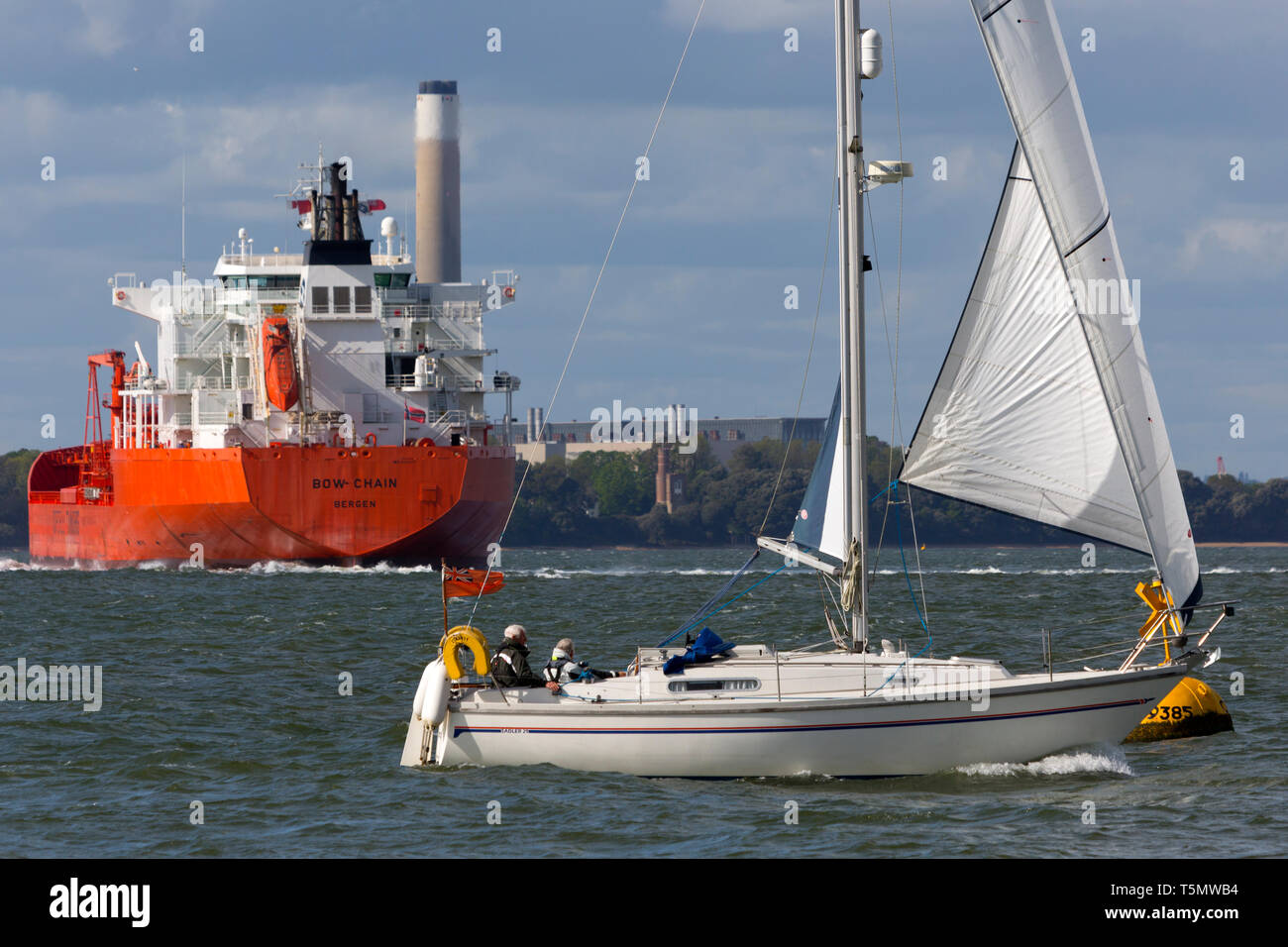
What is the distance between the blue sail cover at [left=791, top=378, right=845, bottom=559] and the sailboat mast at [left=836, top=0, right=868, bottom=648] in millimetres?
84

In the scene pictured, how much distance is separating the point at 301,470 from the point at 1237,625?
27.5 m

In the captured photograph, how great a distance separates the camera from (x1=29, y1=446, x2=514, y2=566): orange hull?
48.1 m

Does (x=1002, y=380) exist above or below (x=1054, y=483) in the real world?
above

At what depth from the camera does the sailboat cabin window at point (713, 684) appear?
588 inches

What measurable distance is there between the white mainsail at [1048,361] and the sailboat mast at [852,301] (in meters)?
0.58

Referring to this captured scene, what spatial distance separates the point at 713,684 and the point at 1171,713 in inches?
223

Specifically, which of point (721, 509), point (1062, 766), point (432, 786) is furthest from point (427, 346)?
point (721, 509)

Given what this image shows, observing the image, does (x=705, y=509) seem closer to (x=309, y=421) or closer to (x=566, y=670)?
(x=309, y=421)

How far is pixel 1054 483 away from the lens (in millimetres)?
15312

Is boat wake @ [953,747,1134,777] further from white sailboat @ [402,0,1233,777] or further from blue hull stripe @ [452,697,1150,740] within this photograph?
blue hull stripe @ [452,697,1150,740]

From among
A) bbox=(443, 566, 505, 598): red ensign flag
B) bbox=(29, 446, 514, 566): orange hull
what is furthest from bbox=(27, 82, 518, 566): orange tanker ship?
bbox=(443, 566, 505, 598): red ensign flag
